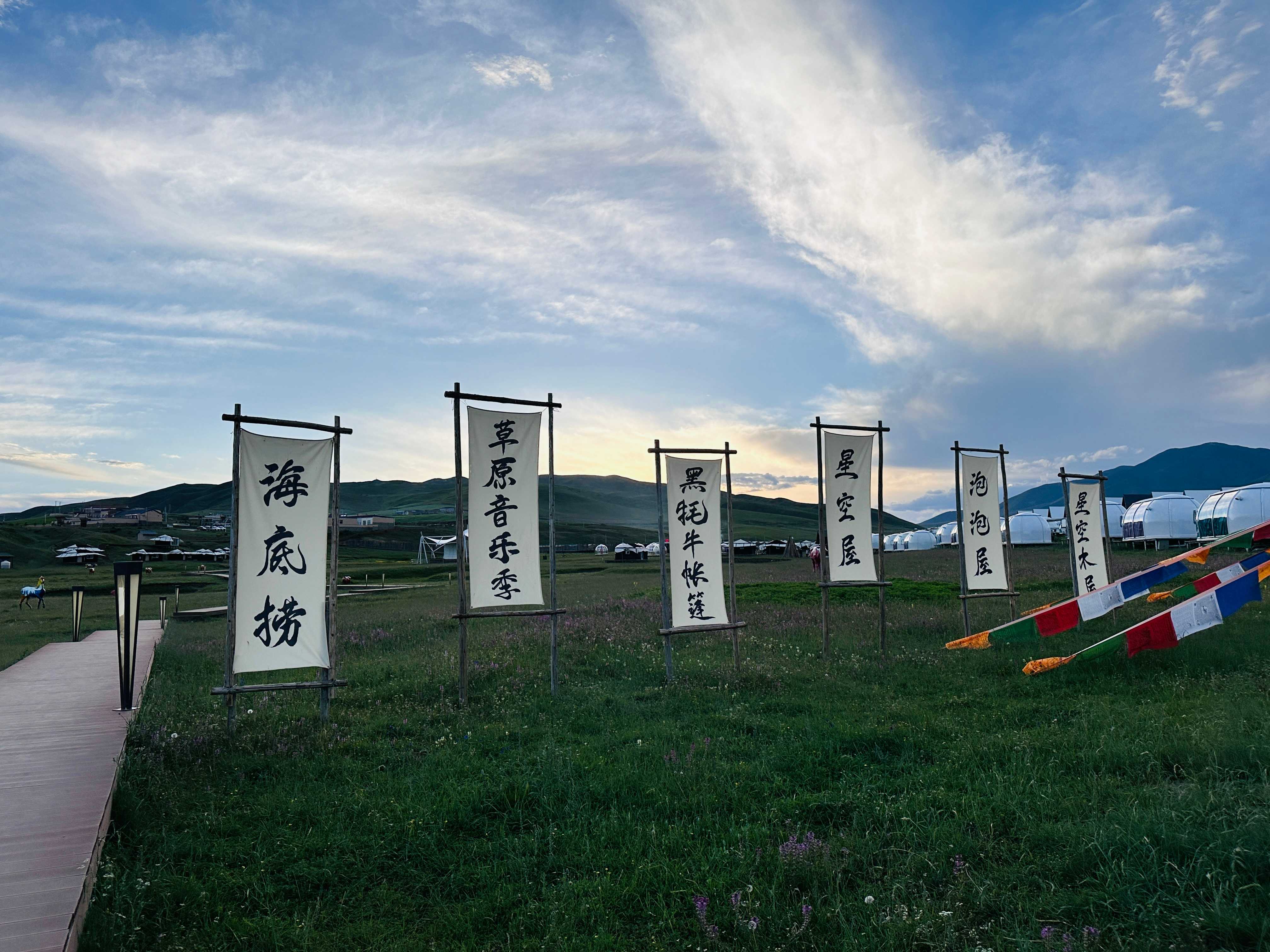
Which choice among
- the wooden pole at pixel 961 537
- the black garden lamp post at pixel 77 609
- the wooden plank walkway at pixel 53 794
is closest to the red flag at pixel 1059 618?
the wooden pole at pixel 961 537

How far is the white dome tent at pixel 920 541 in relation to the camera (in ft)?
319

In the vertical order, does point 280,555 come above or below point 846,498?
→ below

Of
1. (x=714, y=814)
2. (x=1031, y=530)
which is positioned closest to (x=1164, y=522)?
(x=1031, y=530)

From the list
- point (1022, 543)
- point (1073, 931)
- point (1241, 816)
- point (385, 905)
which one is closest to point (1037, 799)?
point (1241, 816)

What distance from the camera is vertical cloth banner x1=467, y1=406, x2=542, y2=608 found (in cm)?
1410

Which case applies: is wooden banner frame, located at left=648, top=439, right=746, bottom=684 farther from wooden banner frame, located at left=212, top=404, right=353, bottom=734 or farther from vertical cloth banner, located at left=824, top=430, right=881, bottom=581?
wooden banner frame, located at left=212, top=404, right=353, bottom=734

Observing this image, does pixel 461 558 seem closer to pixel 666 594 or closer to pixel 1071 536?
pixel 666 594

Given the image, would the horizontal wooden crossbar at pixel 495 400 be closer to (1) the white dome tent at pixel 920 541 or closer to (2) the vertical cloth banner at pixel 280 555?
(2) the vertical cloth banner at pixel 280 555

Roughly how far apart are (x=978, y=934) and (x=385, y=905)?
5.11 metres

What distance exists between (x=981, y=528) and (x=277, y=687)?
18.1 metres

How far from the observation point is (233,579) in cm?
1216

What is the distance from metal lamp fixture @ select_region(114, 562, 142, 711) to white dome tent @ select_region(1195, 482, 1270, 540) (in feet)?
235

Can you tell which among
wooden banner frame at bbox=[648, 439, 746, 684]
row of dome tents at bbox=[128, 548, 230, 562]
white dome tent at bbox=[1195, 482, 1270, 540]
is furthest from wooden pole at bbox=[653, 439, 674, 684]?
row of dome tents at bbox=[128, 548, 230, 562]

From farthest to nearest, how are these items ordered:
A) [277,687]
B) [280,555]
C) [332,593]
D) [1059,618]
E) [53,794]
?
[1059,618], [332,593], [280,555], [277,687], [53,794]
